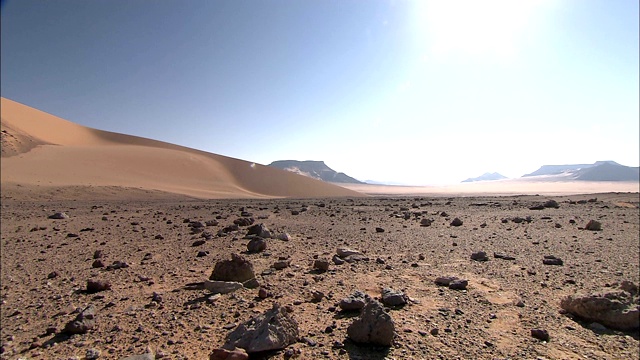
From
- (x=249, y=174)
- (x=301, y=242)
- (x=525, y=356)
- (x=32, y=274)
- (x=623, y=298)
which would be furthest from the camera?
(x=249, y=174)

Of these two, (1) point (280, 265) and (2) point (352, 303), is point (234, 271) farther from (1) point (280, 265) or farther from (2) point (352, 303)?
(2) point (352, 303)

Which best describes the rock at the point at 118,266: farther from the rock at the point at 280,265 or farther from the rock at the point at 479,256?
the rock at the point at 479,256

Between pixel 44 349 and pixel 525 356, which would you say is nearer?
pixel 525 356

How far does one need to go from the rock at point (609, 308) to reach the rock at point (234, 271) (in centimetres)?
359

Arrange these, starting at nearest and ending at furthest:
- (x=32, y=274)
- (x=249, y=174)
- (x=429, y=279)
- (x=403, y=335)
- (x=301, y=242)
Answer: (x=403, y=335), (x=429, y=279), (x=32, y=274), (x=301, y=242), (x=249, y=174)

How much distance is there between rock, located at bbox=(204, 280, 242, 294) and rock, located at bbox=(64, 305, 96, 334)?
1192mm

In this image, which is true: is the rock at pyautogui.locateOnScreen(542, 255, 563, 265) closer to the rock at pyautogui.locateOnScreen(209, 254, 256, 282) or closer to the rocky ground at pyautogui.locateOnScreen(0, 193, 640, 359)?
the rocky ground at pyautogui.locateOnScreen(0, 193, 640, 359)

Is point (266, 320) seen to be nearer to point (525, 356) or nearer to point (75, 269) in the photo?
point (525, 356)

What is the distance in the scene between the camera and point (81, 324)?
3348 mm

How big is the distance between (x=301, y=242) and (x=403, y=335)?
14.2ft

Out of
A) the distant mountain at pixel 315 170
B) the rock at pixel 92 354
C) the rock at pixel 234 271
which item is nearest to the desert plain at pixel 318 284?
the rock at pixel 92 354

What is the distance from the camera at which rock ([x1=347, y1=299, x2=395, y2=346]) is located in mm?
2846

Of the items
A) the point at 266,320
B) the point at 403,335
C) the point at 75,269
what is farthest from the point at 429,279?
the point at 75,269

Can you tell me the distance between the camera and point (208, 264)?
5.62 metres
